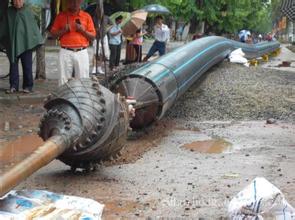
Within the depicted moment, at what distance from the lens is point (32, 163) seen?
13.3 feet

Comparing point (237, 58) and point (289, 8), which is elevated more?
point (289, 8)

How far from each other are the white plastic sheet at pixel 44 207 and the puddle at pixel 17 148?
87.5 inches

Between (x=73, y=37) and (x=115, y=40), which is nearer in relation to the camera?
(x=73, y=37)

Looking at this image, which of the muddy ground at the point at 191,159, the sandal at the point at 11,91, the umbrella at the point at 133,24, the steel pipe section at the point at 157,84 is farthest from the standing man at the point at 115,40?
the sandal at the point at 11,91

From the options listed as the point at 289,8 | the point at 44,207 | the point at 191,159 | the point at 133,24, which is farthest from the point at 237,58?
the point at 44,207

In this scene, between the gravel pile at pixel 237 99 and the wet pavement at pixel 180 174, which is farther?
the gravel pile at pixel 237 99

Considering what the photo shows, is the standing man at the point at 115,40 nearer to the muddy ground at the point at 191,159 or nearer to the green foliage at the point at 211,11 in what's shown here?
the muddy ground at the point at 191,159

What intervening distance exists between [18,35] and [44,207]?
683cm

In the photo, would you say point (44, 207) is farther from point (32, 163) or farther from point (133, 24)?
point (133, 24)

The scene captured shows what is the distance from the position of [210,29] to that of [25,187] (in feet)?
99.4

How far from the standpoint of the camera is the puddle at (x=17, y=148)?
20.0ft

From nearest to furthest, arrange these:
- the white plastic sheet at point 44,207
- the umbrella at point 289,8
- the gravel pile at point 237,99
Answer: the white plastic sheet at point 44,207 → the gravel pile at point 237,99 → the umbrella at point 289,8

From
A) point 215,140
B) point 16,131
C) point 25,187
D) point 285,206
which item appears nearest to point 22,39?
point 16,131

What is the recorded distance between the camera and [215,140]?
24.4 ft
